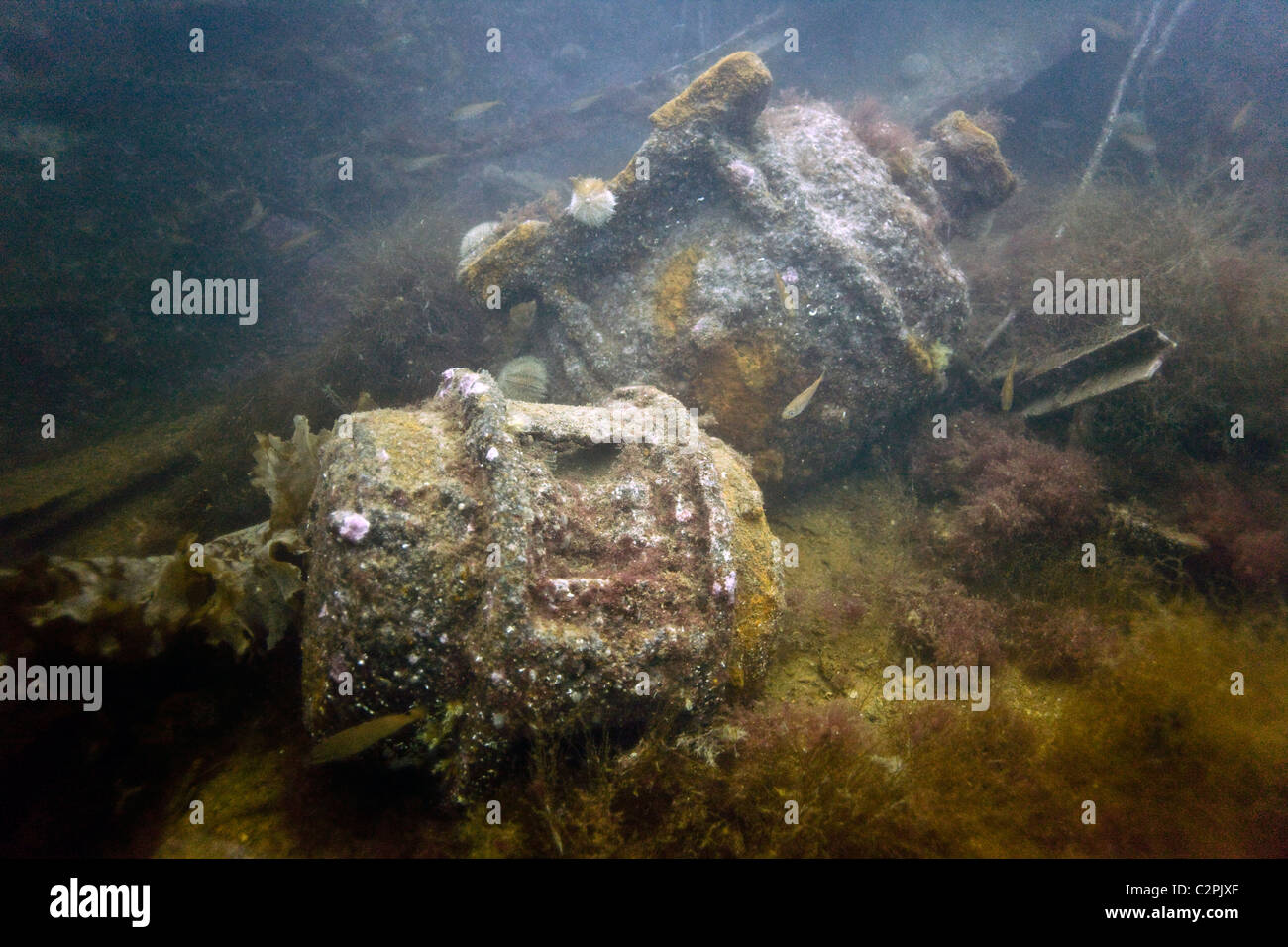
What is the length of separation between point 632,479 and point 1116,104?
1540cm

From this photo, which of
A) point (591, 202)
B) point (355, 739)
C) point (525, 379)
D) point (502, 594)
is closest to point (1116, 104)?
point (591, 202)

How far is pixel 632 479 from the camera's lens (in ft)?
11.1

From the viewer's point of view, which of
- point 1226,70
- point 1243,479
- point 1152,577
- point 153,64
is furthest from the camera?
point 1226,70

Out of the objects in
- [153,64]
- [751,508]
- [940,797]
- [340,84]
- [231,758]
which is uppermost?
[340,84]

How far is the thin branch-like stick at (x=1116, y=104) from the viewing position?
34.6 ft

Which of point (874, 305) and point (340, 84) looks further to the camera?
point (340, 84)

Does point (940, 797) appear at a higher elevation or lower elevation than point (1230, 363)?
lower

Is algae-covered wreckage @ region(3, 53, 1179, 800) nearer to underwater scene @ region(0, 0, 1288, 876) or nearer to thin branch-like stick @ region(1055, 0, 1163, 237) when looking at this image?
underwater scene @ region(0, 0, 1288, 876)

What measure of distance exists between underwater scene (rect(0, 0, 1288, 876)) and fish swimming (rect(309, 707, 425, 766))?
24 mm

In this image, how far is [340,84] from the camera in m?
11.0
